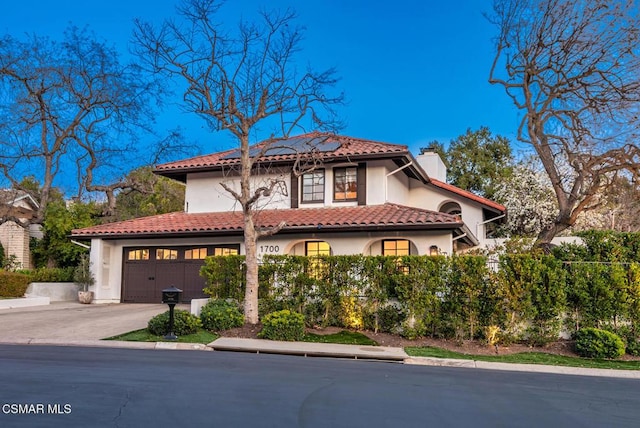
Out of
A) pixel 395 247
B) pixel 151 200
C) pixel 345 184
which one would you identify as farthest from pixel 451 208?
pixel 151 200

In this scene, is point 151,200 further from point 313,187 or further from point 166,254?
point 313,187

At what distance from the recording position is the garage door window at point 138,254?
2258 cm

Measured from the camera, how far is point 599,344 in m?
12.8

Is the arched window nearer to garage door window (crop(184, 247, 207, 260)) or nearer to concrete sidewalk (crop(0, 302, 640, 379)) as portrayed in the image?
garage door window (crop(184, 247, 207, 260))

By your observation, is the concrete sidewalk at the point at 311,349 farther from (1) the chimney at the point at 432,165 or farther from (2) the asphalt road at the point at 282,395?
(1) the chimney at the point at 432,165

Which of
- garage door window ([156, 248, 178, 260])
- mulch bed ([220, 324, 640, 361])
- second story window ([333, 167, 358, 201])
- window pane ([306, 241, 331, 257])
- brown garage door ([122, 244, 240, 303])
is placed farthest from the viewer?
garage door window ([156, 248, 178, 260])

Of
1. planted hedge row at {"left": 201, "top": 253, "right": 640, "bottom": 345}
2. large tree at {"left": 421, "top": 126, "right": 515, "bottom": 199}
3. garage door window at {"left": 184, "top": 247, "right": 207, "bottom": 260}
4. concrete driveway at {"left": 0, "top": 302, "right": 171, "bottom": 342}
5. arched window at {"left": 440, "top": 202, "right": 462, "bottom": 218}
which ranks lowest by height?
concrete driveway at {"left": 0, "top": 302, "right": 171, "bottom": 342}

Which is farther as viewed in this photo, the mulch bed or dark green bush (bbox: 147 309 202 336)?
dark green bush (bbox: 147 309 202 336)

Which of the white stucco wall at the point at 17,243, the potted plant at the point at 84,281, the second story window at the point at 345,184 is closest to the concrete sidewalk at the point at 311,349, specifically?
the second story window at the point at 345,184

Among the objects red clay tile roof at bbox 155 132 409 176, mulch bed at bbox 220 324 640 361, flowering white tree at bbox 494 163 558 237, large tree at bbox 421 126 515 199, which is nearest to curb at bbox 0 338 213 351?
mulch bed at bbox 220 324 640 361

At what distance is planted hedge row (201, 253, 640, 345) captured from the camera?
13852 mm

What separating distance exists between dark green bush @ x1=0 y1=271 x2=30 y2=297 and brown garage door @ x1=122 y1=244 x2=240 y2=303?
4.19 m

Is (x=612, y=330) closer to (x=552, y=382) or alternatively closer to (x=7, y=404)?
(x=552, y=382)

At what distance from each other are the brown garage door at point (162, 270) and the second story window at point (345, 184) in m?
4.68
